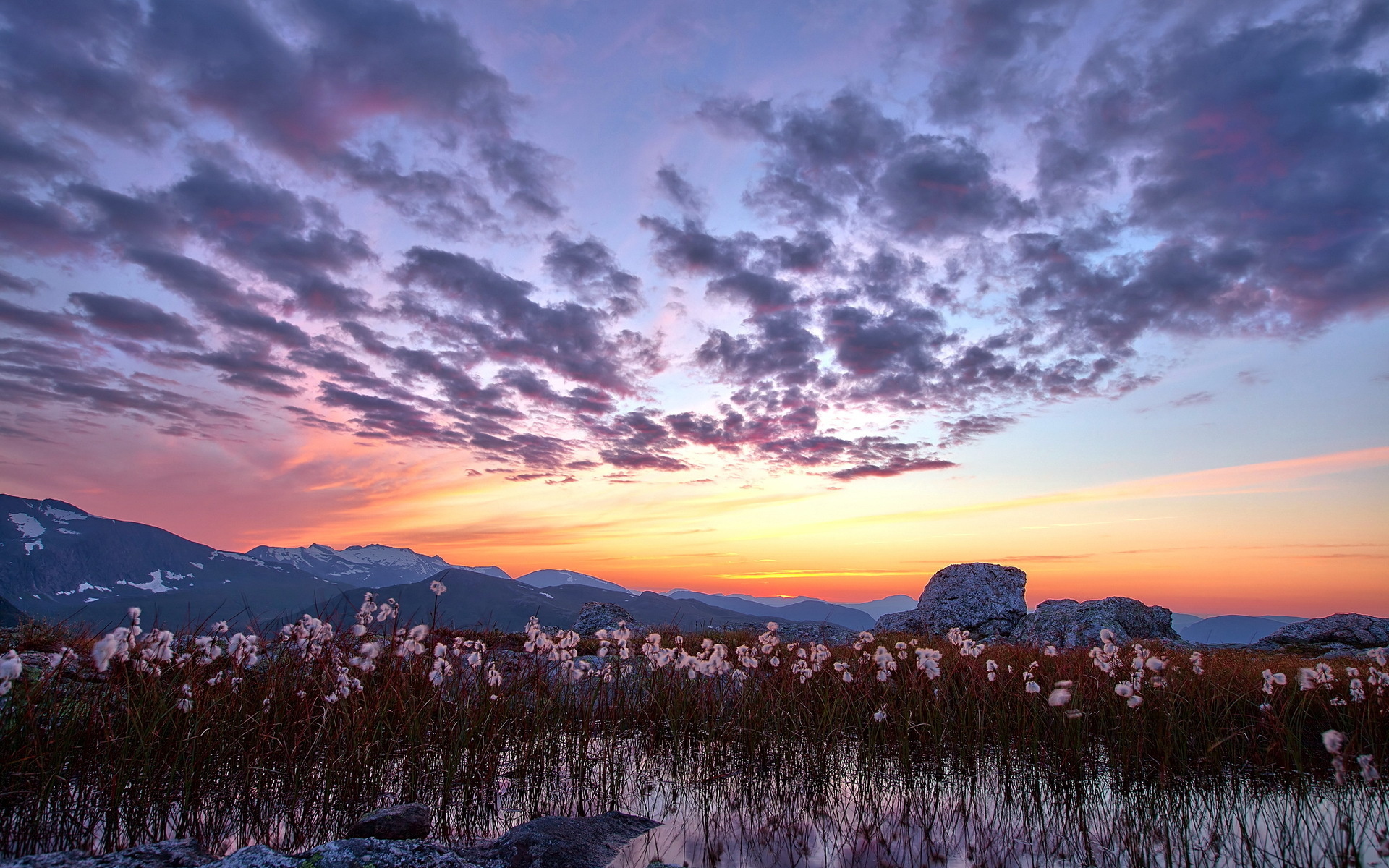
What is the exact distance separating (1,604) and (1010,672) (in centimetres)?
9163

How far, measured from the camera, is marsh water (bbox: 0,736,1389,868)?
4945 millimetres

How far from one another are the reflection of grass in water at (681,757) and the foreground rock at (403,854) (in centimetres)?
97

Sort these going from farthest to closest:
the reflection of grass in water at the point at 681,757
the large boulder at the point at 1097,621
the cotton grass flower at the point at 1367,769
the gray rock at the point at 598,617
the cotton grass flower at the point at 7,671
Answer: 1. the gray rock at the point at 598,617
2. the large boulder at the point at 1097,621
3. the reflection of grass in water at the point at 681,757
4. the cotton grass flower at the point at 7,671
5. the cotton grass flower at the point at 1367,769

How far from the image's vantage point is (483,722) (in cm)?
674

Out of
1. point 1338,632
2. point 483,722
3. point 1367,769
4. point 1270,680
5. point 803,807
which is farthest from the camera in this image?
point 1338,632

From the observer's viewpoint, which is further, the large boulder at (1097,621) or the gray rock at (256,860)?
the large boulder at (1097,621)

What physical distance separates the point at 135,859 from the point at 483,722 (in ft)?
10.2

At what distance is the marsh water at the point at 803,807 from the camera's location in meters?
4.95

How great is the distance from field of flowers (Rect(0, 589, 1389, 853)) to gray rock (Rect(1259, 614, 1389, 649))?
15.8 m

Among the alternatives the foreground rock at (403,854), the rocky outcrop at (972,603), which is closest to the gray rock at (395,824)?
the foreground rock at (403,854)

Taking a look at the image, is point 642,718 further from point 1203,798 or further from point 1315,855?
point 1315,855

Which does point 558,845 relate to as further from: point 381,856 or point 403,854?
point 381,856

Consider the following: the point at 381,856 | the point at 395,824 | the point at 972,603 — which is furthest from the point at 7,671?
the point at 972,603

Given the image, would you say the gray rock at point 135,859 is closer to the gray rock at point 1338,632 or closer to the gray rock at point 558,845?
the gray rock at point 558,845
